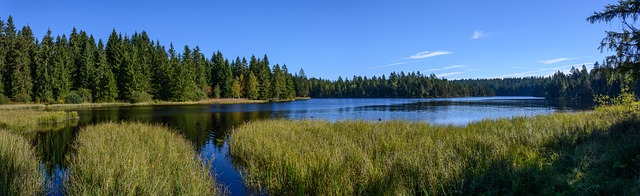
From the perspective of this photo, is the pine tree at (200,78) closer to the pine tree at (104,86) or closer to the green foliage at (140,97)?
the green foliage at (140,97)

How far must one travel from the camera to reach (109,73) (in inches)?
2744

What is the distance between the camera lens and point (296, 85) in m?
135

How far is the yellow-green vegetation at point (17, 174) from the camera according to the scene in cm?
672

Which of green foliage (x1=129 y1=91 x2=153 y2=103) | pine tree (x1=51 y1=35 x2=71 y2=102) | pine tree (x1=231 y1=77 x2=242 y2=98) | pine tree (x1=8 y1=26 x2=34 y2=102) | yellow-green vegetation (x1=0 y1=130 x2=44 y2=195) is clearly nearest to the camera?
yellow-green vegetation (x1=0 y1=130 x2=44 y2=195)

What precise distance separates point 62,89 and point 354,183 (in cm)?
7535

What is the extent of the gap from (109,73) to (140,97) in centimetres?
746

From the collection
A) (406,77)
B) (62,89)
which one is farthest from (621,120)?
(406,77)

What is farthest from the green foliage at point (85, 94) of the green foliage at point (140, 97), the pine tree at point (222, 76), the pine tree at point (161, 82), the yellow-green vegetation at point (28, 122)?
the yellow-green vegetation at point (28, 122)

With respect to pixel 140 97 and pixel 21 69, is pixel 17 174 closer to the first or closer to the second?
pixel 140 97

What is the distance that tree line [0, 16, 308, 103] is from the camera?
207 feet

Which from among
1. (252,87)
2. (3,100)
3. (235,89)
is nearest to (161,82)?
(235,89)

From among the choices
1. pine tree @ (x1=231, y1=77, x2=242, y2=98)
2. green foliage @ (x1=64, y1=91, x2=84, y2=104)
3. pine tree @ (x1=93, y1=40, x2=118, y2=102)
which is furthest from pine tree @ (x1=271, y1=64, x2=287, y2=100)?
green foliage @ (x1=64, y1=91, x2=84, y2=104)

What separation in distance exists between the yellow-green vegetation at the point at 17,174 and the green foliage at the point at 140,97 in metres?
67.8

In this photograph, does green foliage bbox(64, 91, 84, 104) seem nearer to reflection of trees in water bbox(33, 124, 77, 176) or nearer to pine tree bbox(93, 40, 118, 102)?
pine tree bbox(93, 40, 118, 102)
